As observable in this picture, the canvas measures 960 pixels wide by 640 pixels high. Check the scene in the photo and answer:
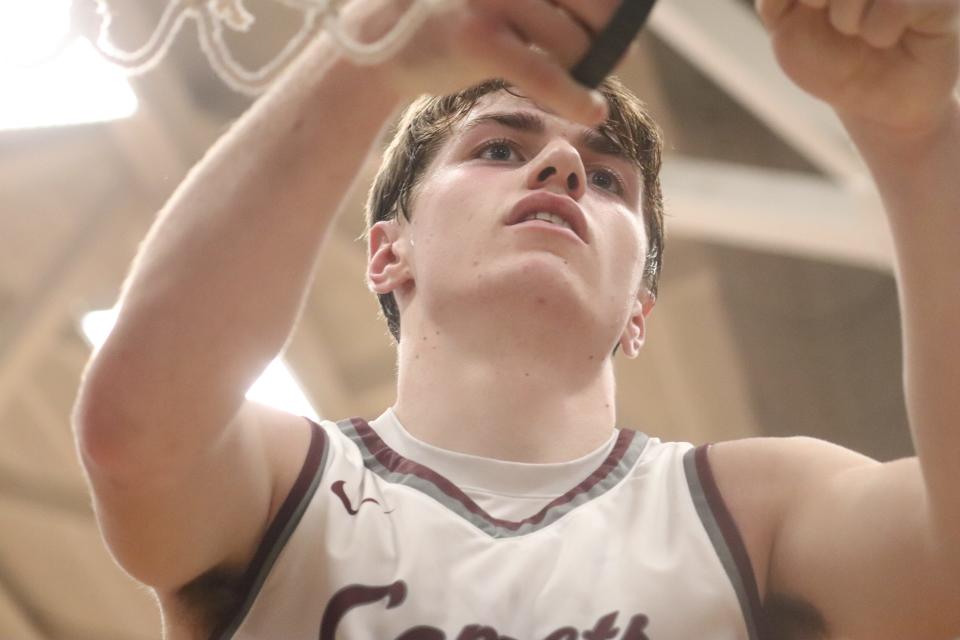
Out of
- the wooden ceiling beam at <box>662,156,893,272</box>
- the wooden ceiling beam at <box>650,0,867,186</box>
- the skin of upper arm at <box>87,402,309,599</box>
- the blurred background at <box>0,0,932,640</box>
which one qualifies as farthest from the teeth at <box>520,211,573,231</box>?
the wooden ceiling beam at <box>662,156,893,272</box>

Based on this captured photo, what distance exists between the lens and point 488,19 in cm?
85

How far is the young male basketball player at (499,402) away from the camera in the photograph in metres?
0.89

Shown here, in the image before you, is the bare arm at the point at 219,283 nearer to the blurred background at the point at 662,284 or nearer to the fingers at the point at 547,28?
the fingers at the point at 547,28

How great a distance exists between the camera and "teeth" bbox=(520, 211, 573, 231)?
4.13 feet

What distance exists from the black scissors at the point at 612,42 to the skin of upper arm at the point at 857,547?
394 millimetres

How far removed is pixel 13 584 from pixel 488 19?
217 inches

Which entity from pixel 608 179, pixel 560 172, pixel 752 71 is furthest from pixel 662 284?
pixel 560 172

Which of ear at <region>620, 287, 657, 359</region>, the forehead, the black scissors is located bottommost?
ear at <region>620, 287, 657, 359</region>

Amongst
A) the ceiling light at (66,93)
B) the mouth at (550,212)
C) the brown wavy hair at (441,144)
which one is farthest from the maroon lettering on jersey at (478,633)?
the ceiling light at (66,93)

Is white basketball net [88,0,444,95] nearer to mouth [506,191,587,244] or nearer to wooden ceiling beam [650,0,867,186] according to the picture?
mouth [506,191,587,244]

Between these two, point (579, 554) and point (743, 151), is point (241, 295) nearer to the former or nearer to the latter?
point (579, 554)

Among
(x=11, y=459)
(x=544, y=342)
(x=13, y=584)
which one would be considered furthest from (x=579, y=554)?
(x=13, y=584)

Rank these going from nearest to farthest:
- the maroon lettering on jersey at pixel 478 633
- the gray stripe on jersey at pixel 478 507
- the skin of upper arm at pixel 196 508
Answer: the skin of upper arm at pixel 196 508 → the maroon lettering on jersey at pixel 478 633 → the gray stripe on jersey at pixel 478 507

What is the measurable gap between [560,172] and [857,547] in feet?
1.45
